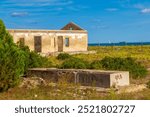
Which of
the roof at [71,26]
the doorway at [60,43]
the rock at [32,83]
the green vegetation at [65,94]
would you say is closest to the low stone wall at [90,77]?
the green vegetation at [65,94]

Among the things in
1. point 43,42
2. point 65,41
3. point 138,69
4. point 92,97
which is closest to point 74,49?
point 65,41

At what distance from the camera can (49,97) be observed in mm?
11742

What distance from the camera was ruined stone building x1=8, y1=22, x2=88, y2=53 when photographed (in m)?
34.4

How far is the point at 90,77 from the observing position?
14078 mm

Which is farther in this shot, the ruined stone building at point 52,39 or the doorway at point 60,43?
the doorway at point 60,43

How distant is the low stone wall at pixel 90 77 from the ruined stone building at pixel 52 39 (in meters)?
18.5

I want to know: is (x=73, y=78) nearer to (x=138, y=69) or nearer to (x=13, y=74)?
(x=13, y=74)

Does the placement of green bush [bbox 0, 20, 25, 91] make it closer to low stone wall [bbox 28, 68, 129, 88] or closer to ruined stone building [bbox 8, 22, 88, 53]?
low stone wall [bbox 28, 68, 129, 88]

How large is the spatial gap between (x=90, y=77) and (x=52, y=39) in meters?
23.5

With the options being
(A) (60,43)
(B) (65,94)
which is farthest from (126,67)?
(A) (60,43)

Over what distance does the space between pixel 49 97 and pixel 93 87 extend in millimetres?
2278

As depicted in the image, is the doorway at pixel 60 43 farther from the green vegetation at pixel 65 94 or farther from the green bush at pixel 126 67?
the green vegetation at pixel 65 94

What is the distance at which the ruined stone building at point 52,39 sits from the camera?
113 ft

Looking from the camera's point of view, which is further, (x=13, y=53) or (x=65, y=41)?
(x=65, y=41)
